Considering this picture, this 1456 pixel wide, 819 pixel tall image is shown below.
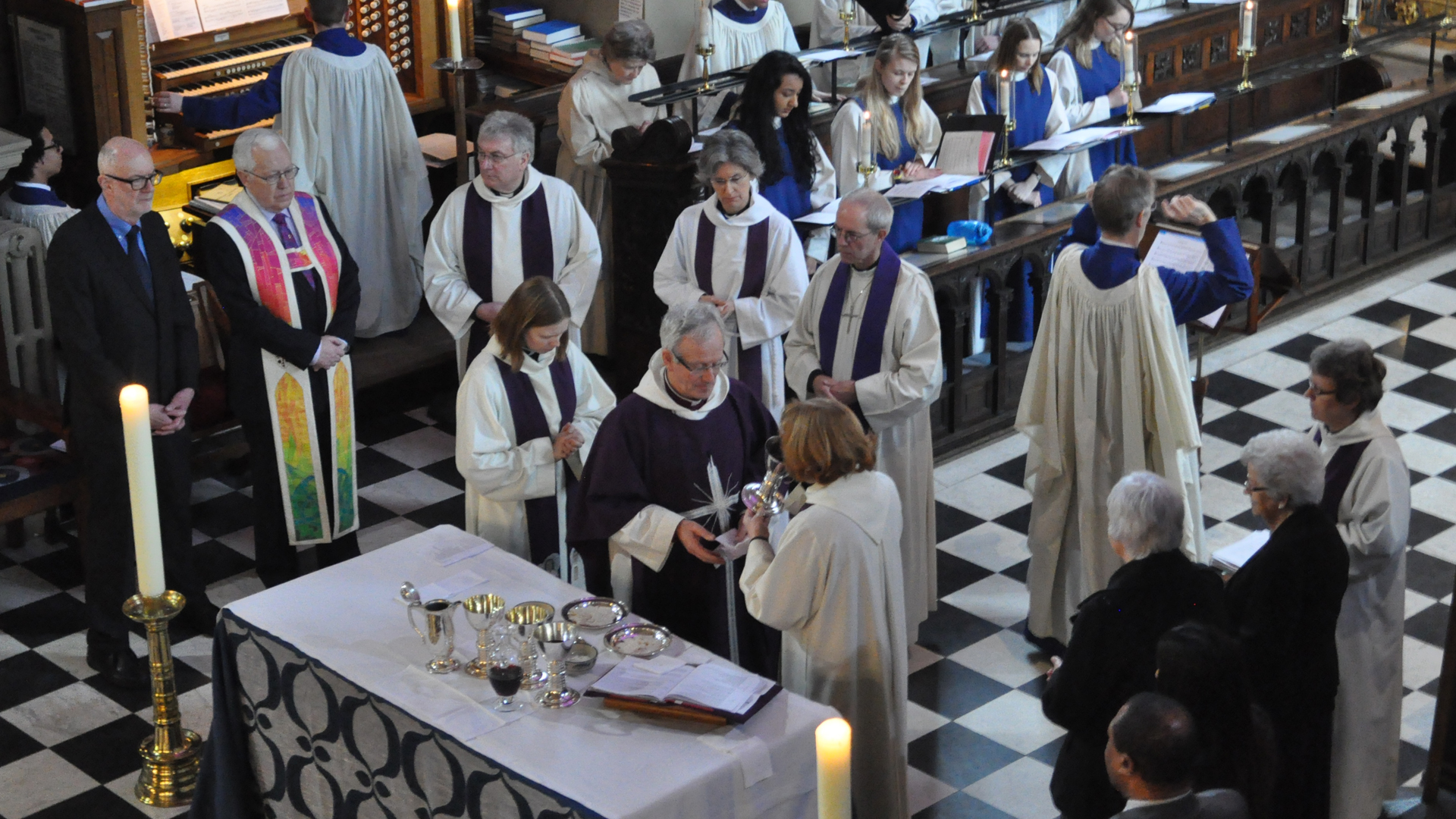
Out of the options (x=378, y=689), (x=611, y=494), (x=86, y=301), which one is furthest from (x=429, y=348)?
(x=378, y=689)

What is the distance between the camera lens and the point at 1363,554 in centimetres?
452

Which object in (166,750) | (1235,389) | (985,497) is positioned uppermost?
(166,750)

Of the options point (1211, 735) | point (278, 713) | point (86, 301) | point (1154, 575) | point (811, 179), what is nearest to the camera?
point (1211, 735)

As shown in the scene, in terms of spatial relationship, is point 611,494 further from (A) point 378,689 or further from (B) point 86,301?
(B) point 86,301

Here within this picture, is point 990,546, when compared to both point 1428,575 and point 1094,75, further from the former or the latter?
point 1094,75

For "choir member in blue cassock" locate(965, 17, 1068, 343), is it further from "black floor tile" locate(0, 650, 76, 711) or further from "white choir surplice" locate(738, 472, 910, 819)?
"black floor tile" locate(0, 650, 76, 711)

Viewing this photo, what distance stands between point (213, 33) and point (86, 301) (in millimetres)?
3472

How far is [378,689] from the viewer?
4.14 meters

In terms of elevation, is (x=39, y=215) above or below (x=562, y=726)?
above

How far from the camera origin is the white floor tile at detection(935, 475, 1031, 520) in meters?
6.92

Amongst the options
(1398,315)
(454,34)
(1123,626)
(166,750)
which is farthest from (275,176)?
(1398,315)

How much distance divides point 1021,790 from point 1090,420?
1216 mm

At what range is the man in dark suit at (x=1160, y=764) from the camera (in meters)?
3.40

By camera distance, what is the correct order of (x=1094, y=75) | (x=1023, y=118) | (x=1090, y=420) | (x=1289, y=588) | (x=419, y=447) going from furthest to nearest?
1. (x=1094, y=75)
2. (x=1023, y=118)
3. (x=419, y=447)
4. (x=1090, y=420)
5. (x=1289, y=588)
